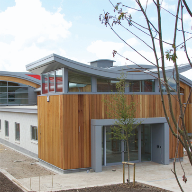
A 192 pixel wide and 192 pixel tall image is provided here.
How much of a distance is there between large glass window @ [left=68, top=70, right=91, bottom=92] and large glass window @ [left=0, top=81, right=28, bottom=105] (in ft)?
70.0

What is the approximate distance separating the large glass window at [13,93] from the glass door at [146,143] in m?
21.7

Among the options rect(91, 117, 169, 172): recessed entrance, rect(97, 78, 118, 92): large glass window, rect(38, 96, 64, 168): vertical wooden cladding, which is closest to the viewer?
rect(38, 96, 64, 168): vertical wooden cladding

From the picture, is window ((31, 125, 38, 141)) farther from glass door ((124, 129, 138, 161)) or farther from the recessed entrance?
glass door ((124, 129, 138, 161))

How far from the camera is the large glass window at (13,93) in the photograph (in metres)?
32.3

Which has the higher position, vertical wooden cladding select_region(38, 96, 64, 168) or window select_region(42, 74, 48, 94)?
window select_region(42, 74, 48, 94)

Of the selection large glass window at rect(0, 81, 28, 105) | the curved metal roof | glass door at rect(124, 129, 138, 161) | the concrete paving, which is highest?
the curved metal roof

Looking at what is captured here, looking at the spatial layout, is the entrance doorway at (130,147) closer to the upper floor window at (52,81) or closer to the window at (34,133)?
the upper floor window at (52,81)

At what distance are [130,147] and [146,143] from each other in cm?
110

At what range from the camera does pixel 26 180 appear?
36.7ft

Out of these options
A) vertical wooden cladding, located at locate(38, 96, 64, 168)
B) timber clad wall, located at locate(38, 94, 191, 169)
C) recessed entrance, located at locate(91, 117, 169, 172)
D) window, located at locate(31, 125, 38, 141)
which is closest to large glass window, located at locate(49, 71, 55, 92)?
vertical wooden cladding, located at locate(38, 96, 64, 168)

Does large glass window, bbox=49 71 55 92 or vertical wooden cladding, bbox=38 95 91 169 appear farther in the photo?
large glass window, bbox=49 71 55 92

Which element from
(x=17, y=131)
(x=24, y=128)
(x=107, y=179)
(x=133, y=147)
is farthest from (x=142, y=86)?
(x=17, y=131)

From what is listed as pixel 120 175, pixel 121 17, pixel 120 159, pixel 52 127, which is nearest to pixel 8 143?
pixel 52 127

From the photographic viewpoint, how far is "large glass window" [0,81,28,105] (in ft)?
106
